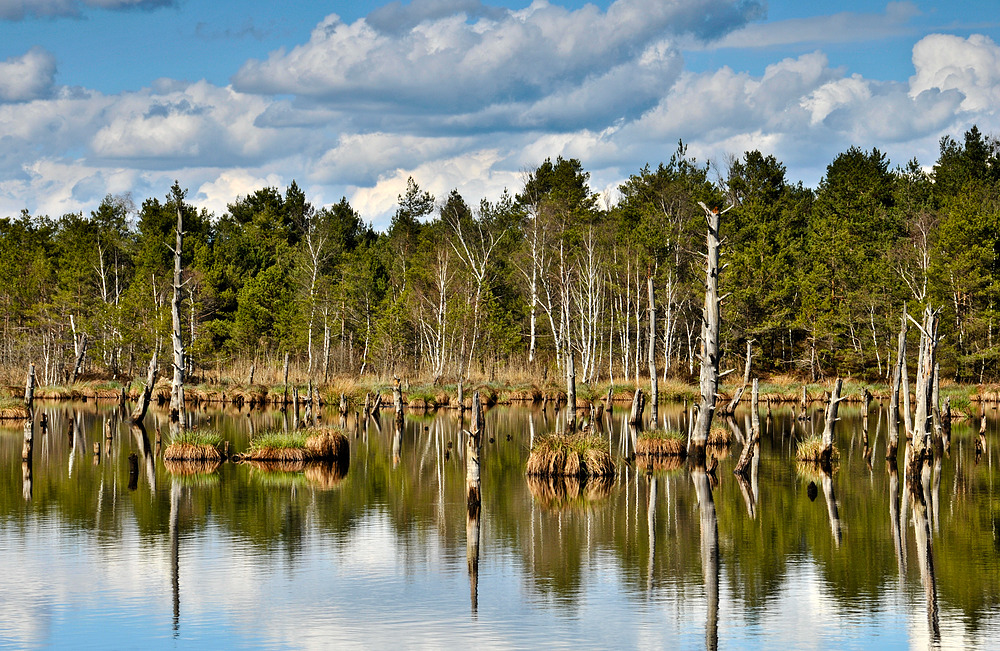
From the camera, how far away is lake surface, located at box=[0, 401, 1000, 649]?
48.6 ft

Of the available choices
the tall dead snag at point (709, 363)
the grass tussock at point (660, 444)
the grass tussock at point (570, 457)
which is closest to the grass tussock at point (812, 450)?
the tall dead snag at point (709, 363)

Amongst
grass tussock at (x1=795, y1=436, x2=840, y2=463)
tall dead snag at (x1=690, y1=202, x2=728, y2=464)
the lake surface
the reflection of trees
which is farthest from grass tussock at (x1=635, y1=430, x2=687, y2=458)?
grass tussock at (x1=795, y1=436, x2=840, y2=463)

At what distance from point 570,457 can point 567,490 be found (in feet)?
4.06

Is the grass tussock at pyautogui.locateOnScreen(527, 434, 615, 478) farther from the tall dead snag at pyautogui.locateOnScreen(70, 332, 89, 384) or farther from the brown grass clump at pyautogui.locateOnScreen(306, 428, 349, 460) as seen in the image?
the tall dead snag at pyautogui.locateOnScreen(70, 332, 89, 384)

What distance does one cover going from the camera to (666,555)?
770 inches

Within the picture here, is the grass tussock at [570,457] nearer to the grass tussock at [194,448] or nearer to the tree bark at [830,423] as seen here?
the tree bark at [830,423]

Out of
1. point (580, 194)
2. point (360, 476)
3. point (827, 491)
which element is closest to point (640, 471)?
point (827, 491)

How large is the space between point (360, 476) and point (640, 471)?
308 inches

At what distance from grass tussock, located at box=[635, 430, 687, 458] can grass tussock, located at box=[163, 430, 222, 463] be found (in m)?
12.6

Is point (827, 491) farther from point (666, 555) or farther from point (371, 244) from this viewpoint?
point (371, 244)

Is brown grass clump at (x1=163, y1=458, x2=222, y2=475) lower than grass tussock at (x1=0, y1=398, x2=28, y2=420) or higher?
lower

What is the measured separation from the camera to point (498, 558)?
1955 centimetres

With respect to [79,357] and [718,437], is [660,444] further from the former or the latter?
[79,357]

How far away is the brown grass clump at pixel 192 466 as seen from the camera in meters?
31.2
